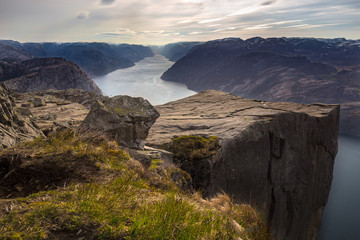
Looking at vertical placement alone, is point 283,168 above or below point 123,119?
below

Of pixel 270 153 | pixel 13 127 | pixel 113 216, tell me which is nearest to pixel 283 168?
pixel 270 153

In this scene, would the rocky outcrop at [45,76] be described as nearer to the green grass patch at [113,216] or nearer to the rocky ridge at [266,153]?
the rocky ridge at [266,153]

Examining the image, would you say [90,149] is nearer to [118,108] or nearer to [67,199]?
[67,199]

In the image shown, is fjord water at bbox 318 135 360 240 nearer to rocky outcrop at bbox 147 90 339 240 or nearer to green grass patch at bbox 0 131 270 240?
rocky outcrop at bbox 147 90 339 240

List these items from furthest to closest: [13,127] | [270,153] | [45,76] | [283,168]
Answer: [45,76]
[283,168]
[270,153]
[13,127]

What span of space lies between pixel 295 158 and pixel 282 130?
2.91 metres

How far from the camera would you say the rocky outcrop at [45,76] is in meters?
112

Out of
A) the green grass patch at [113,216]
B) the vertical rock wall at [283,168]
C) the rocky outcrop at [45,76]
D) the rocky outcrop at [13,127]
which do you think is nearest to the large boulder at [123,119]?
the rocky outcrop at [13,127]

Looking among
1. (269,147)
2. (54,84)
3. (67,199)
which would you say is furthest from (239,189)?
(54,84)

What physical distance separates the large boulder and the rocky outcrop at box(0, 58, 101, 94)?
120 m

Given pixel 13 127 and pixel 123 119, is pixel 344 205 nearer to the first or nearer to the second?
pixel 123 119

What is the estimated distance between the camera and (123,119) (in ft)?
30.0

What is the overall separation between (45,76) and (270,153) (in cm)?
13485

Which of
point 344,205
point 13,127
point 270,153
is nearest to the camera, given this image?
point 13,127
